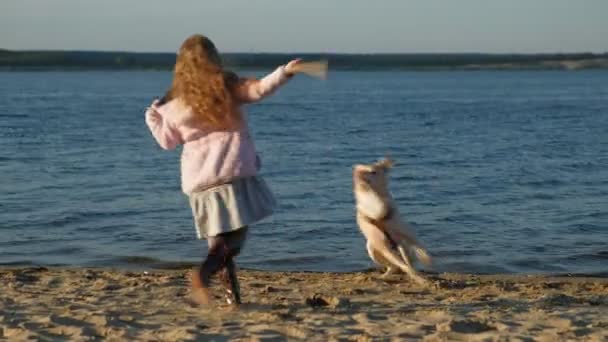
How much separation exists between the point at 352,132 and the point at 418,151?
626 cm

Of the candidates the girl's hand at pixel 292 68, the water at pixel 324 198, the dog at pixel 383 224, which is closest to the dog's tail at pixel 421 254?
the dog at pixel 383 224

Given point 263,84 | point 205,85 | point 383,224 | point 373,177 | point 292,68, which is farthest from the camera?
point 383,224

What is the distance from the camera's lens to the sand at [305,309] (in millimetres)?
5477

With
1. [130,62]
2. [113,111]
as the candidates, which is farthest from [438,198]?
[130,62]

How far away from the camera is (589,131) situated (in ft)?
89.7

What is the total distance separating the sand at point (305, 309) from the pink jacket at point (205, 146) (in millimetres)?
858

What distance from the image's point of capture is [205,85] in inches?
218

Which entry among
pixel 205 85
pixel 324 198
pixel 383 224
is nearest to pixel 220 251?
pixel 205 85

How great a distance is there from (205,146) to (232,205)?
1.22ft

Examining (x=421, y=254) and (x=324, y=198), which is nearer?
(x=421, y=254)

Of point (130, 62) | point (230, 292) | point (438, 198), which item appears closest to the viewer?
point (230, 292)

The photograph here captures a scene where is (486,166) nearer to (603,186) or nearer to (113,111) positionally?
(603,186)

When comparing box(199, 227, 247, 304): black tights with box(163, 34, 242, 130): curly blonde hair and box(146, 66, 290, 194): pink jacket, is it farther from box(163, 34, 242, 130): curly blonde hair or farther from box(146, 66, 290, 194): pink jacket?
box(163, 34, 242, 130): curly blonde hair

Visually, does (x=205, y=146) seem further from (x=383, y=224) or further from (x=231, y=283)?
(x=383, y=224)
